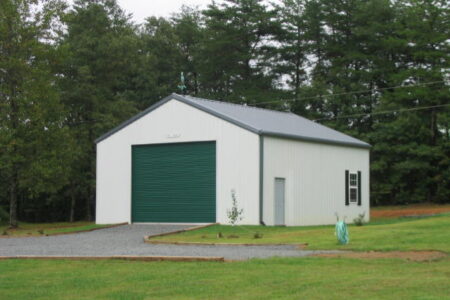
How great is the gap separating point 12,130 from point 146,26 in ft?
112

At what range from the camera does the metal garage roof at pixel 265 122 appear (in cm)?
2764

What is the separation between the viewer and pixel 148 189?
30.3 metres

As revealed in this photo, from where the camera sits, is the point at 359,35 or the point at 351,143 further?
the point at 359,35

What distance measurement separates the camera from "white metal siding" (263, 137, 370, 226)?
90.0 feet

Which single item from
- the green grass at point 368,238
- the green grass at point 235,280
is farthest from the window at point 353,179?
the green grass at point 235,280

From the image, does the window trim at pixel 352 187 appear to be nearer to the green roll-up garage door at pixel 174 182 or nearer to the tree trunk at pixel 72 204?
the green roll-up garage door at pixel 174 182

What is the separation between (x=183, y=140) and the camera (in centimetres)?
2917

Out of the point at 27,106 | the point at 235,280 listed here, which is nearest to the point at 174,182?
the point at 27,106

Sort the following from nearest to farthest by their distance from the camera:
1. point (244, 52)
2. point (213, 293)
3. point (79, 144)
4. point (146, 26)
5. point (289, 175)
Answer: point (213, 293), point (289, 175), point (79, 144), point (244, 52), point (146, 26)

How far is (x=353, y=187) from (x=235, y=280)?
2270cm

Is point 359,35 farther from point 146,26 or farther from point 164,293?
point 164,293

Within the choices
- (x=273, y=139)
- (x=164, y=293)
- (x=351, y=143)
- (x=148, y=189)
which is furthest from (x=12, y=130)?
(x=164, y=293)

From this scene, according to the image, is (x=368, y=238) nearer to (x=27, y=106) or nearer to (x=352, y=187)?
(x=352, y=187)

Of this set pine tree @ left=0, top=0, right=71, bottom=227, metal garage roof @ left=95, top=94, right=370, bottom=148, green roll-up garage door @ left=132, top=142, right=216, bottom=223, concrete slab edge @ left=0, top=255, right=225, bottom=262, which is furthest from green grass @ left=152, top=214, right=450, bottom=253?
pine tree @ left=0, top=0, right=71, bottom=227
